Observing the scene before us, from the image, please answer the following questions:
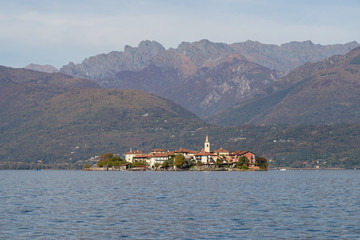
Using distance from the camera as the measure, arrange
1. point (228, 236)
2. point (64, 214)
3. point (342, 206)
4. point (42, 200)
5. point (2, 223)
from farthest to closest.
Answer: point (42, 200) → point (342, 206) → point (64, 214) → point (2, 223) → point (228, 236)

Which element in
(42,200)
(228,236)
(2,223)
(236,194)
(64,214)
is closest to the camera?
(228,236)

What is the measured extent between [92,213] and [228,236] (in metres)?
24.1

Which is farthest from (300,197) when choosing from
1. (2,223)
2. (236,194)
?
(2,223)

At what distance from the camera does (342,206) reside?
87875 mm

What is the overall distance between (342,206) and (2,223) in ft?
156

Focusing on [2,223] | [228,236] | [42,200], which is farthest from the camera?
[42,200]

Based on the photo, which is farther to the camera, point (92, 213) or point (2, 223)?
point (92, 213)

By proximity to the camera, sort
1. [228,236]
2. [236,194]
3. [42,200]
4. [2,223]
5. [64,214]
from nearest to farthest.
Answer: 1. [228,236]
2. [2,223]
3. [64,214]
4. [42,200]
5. [236,194]

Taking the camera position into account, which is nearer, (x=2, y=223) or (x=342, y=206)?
(x=2, y=223)

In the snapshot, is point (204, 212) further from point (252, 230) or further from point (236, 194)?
point (236, 194)

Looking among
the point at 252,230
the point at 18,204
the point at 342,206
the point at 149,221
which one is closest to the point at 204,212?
the point at 149,221

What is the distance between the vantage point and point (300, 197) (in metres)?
104

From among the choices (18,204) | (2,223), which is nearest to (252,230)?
(2,223)

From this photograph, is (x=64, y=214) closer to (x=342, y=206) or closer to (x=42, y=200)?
(x=42, y=200)
